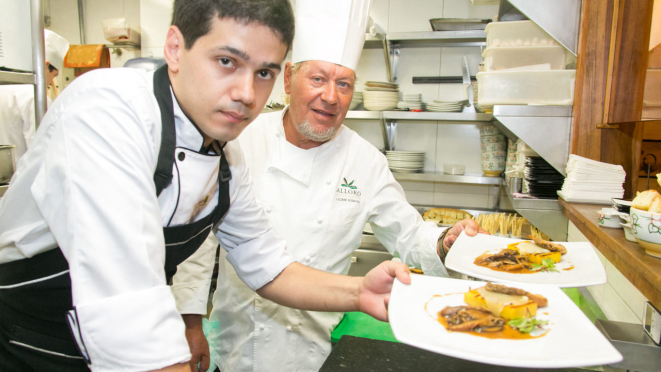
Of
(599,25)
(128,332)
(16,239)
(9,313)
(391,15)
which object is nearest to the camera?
(128,332)

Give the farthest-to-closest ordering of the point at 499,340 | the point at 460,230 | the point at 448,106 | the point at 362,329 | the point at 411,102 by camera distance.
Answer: the point at 411,102, the point at 448,106, the point at 362,329, the point at 460,230, the point at 499,340

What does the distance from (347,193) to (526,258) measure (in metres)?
0.85

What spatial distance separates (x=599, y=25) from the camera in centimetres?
186

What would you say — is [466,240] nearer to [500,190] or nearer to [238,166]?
[238,166]

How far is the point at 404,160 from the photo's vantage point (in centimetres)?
346

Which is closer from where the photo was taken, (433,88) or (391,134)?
(433,88)

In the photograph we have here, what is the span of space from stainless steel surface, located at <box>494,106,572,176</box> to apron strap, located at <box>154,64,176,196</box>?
1.63 metres

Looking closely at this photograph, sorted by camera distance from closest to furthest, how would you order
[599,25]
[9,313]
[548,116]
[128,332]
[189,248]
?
1. [128,332]
2. [9,313]
3. [189,248]
4. [599,25]
5. [548,116]

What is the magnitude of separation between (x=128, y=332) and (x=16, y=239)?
387 millimetres

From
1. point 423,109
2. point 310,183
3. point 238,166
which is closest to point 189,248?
point 238,166

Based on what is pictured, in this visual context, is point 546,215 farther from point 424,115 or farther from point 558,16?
point 424,115

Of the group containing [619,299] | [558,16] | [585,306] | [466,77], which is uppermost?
[558,16]

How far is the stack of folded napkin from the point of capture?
1.76m

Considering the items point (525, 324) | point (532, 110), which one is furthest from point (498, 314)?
point (532, 110)
